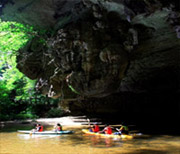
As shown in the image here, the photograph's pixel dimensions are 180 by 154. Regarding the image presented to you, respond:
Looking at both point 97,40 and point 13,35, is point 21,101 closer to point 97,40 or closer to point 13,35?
point 13,35

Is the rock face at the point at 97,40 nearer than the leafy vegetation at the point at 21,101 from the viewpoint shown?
Yes

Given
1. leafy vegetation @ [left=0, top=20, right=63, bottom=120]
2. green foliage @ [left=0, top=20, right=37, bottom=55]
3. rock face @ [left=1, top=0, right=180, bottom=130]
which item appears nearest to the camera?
rock face @ [left=1, top=0, right=180, bottom=130]

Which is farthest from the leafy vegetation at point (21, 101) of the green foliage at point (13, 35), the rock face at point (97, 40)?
the rock face at point (97, 40)

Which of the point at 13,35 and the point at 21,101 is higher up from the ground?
the point at 13,35

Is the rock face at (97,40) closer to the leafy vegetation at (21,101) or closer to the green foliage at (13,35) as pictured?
the green foliage at (13,35)

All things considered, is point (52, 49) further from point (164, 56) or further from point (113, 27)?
point (164, 56)

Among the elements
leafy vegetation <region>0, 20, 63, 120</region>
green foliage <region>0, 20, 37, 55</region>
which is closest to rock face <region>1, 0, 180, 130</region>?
green foliage <region>0, 20, 37, 55</region>

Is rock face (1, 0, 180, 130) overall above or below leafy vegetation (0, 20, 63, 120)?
above

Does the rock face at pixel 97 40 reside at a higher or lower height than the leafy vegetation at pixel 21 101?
higher

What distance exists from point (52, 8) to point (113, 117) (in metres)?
10.6

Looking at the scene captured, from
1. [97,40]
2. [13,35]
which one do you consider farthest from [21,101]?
[97,40]

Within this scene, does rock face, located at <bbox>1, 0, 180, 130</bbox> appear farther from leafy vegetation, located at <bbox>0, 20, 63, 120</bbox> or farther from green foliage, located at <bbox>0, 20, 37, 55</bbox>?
leafy vegetation, located at <bbox>0, 20, 63, 120</bbox>

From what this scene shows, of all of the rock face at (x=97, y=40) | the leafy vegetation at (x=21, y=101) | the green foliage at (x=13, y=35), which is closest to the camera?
the rock face at (x=97, y=40)

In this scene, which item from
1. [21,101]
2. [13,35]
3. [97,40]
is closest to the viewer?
A: [97,40]
